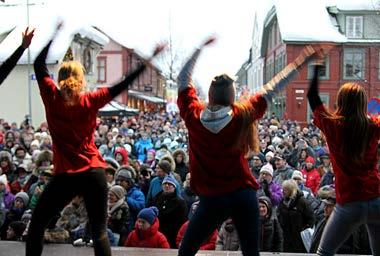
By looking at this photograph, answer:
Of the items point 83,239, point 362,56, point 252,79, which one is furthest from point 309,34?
point 83,239

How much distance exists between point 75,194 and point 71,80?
898 millimetres

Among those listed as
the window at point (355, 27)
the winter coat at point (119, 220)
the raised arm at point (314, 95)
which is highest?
the window at point (355, 27)

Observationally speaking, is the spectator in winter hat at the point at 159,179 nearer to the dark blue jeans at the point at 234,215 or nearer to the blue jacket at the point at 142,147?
the dark blue jeans at the point at 234,215

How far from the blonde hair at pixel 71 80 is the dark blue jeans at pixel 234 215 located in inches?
50.4

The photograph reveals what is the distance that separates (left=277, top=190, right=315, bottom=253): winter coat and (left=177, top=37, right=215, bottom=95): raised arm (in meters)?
3.69

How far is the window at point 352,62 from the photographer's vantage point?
45.5m

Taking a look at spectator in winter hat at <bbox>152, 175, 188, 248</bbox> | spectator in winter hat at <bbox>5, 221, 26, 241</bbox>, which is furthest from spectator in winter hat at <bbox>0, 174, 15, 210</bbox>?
spectator in winter hat at <bbox>152, 175, 188, 248</bbox>

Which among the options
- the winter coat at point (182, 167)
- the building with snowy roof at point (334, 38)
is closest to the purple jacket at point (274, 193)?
the winter coat at point (182, 167)

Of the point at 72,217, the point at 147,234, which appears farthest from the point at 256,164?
the point at 72,217

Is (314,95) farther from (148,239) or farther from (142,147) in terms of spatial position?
(142,147)

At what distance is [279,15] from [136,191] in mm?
42586

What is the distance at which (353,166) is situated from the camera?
4441 millimetres

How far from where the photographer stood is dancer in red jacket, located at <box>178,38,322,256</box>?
13.9 feet

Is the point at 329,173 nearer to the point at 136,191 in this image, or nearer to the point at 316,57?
the point at 136,191
